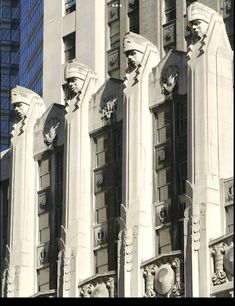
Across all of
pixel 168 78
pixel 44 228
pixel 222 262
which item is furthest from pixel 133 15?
pixel 222 262

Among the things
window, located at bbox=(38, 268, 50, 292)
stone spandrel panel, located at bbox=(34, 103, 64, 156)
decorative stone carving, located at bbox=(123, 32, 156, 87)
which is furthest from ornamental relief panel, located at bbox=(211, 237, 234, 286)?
stone spandrel panel, located at bbox=(34, 103, 64, 156)

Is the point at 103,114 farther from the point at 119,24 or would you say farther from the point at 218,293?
the point at 218,293

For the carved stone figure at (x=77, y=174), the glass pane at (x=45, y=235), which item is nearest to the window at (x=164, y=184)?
the carved stone figure at (x=77, y=174)

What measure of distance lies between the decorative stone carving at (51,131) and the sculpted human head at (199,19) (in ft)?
38.0

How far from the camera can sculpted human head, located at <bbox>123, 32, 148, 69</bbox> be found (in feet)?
177

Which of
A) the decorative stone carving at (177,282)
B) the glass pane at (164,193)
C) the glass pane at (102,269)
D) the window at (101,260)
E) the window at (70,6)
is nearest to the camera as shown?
the decorative stone carving at (177,282)

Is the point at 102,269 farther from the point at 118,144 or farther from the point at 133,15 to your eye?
the point at 133,15

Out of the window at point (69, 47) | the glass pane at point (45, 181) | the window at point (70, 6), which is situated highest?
the window at point (70, 6)

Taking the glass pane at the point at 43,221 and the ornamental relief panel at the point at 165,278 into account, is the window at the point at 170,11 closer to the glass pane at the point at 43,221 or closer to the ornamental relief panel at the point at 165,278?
the glass pane at the point at 43,221

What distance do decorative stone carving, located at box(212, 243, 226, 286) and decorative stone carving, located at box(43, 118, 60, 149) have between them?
49.3ft

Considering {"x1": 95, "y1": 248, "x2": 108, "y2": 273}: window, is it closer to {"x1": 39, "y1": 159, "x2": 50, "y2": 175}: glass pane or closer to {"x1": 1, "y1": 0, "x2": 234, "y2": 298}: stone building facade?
{"x1": 1, "y1": 0, "x2": 234, "y2": 298}: stone building facade

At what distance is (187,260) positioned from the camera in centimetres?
4834

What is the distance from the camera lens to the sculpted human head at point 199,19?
50.7 meters

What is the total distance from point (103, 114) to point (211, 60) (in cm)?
801
